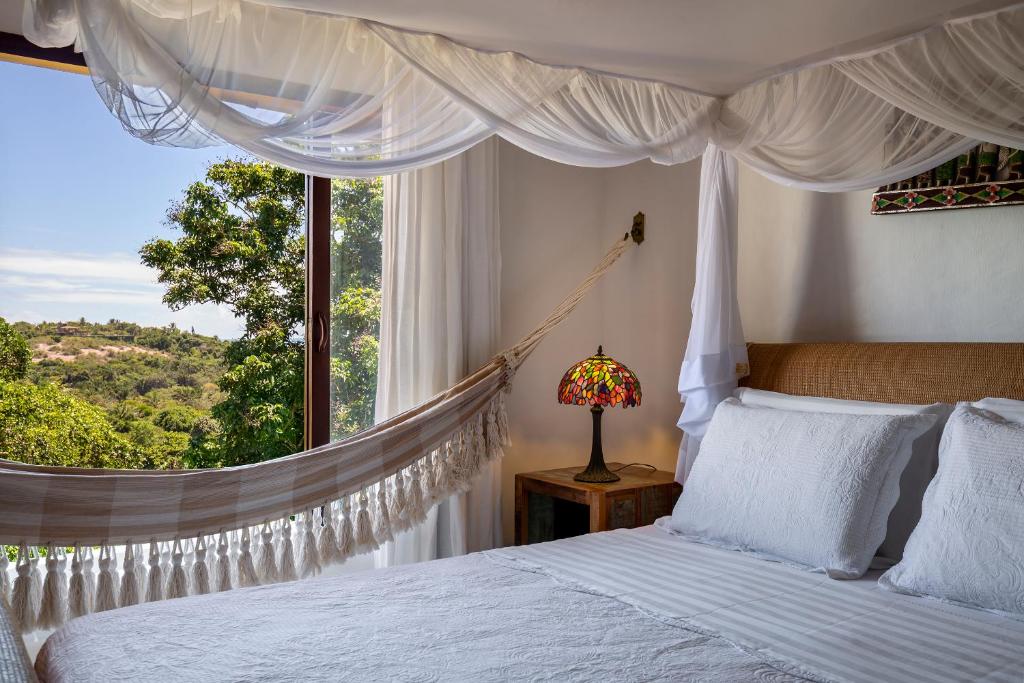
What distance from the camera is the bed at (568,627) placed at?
148cm

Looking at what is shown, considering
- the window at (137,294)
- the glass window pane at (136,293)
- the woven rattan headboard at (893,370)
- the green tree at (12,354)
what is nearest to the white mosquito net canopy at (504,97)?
the woven rattan headboard at (893,370)

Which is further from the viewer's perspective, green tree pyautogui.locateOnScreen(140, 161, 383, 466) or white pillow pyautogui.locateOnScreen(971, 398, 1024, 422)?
green tree pyautogui.locateOnScreen(140, 161, 383, 466)

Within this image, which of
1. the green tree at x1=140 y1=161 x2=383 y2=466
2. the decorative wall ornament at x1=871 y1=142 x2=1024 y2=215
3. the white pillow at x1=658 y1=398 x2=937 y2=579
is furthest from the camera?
the green tree at x1=140 y1=161 x2=383 y2=466

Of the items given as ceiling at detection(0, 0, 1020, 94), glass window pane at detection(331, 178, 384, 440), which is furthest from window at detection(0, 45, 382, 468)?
ceiling at detection(0, 0, 1020, 94)

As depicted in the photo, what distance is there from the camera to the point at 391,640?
1613 mm

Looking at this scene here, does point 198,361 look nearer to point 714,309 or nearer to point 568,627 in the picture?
point 714,309

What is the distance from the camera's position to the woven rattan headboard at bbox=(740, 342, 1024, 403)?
228cm

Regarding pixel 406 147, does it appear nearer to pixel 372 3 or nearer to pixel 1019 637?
pixel 372 3

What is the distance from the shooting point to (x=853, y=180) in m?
2.49

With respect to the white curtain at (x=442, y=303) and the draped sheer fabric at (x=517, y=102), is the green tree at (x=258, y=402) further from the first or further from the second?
the draped sheer fabric at (x=517, y=102)

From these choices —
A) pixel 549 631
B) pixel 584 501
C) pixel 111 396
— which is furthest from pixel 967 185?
pixel 111 396

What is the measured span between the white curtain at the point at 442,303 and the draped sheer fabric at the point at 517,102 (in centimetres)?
58

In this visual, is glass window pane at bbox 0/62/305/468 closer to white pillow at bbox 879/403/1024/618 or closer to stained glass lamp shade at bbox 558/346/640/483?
stained glass lamp shade at bbox 558/346/640/483

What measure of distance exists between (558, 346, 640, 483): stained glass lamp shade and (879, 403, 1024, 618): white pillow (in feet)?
3.66
